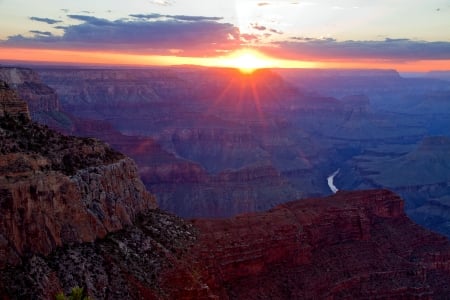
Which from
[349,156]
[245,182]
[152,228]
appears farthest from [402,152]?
[152,228]

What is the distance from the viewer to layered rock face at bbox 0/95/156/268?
101ft

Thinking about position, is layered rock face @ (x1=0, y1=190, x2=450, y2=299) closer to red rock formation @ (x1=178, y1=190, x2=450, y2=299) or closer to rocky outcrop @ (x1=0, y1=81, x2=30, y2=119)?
red rock formation @ (x1=178, y1=190, x2=450, y2=299)

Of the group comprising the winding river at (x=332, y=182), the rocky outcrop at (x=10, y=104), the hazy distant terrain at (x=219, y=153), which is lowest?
the winding river at (x=332, y=182)

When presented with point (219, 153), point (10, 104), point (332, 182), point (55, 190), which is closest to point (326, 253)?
point (55, 190)

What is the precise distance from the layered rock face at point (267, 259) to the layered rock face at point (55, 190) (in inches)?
35.4

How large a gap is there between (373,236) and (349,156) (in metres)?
142

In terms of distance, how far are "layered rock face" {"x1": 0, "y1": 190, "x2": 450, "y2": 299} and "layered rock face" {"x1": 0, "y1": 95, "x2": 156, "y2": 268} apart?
0.90 m

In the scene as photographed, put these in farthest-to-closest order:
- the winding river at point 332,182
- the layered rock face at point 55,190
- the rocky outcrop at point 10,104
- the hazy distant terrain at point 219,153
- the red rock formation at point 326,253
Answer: the winding river at point 332,182
the hazy distant terrain at point 219,153
the red rock formation at point 326,253
the rocky outcrop at point 10,104
the layered rock face at point 55,190

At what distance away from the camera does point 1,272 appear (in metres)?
29.2

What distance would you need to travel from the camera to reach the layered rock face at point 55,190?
30844 millimetres

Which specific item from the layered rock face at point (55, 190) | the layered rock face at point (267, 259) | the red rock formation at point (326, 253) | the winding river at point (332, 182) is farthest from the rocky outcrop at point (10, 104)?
the winding river at point (332, 182)

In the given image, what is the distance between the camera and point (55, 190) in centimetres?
3275

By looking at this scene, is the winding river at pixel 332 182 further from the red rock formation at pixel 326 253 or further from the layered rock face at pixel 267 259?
the layered rock face at pixel 267 259

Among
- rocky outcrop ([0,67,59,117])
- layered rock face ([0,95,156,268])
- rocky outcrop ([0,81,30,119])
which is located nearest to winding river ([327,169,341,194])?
rocky outcrop ([0,67,59,117])
